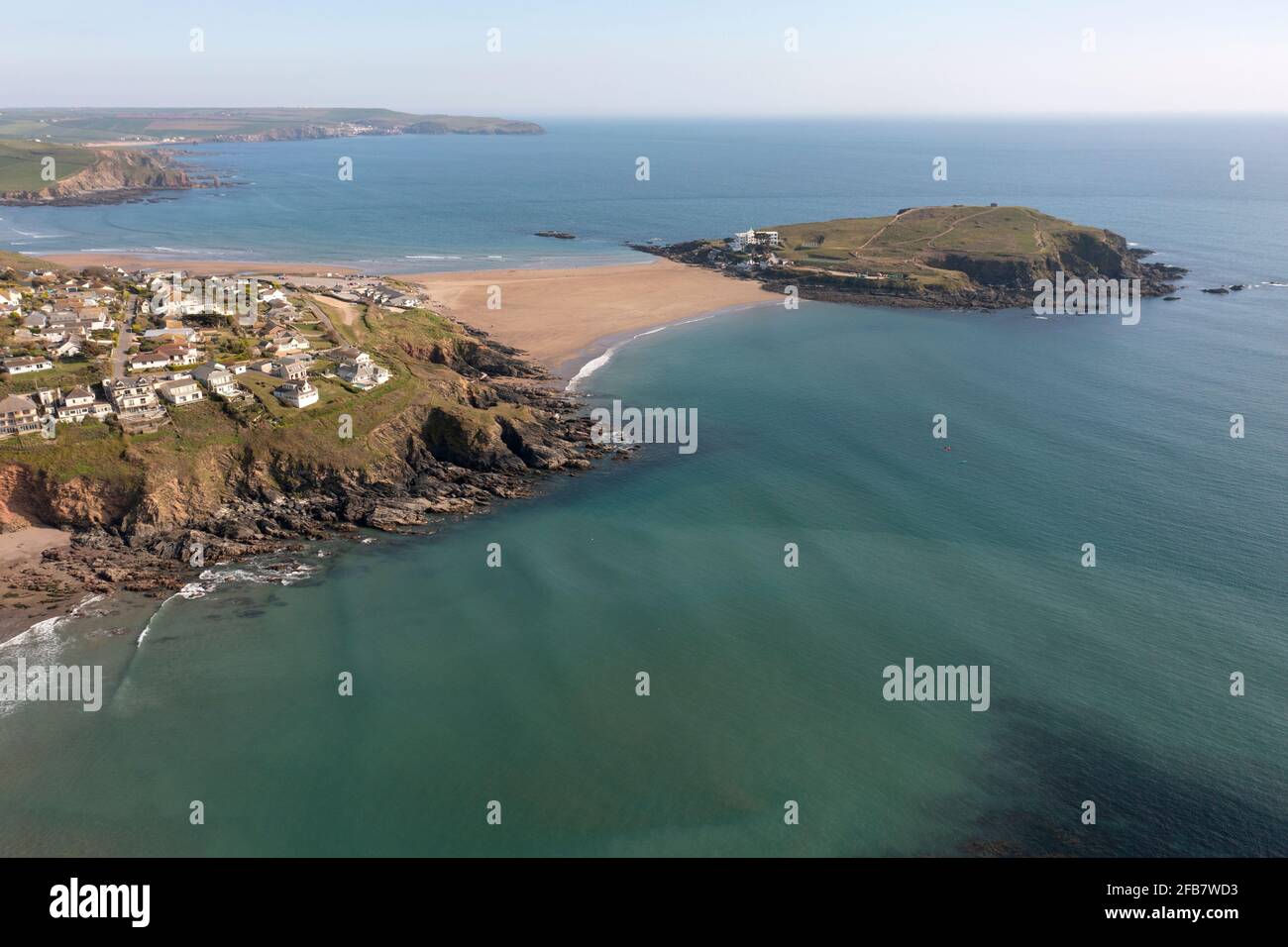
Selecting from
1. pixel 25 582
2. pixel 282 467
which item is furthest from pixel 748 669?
pixel 25 582

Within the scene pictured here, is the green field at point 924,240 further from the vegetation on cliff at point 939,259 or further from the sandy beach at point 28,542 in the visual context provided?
the sandy beach at point 28,542

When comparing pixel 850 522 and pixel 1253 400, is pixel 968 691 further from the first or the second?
pixel 1253 400

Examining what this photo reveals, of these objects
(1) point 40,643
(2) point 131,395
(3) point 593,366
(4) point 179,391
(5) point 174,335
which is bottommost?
(1) point 40,643

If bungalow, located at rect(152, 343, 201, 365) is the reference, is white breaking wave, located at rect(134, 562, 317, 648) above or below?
below

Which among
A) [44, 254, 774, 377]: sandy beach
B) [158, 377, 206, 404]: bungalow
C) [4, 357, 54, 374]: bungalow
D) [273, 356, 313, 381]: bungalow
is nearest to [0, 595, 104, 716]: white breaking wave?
[158, 377, 206, 404]: bungalow

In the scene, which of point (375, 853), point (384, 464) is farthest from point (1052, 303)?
point (375, 853)

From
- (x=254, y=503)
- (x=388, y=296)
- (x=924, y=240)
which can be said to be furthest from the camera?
(x=924, y=240)

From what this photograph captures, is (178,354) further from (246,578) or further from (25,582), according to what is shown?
(246,578)

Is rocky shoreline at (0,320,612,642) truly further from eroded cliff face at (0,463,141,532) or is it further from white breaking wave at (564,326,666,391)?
white breaking wave at (564,326,666,391)
